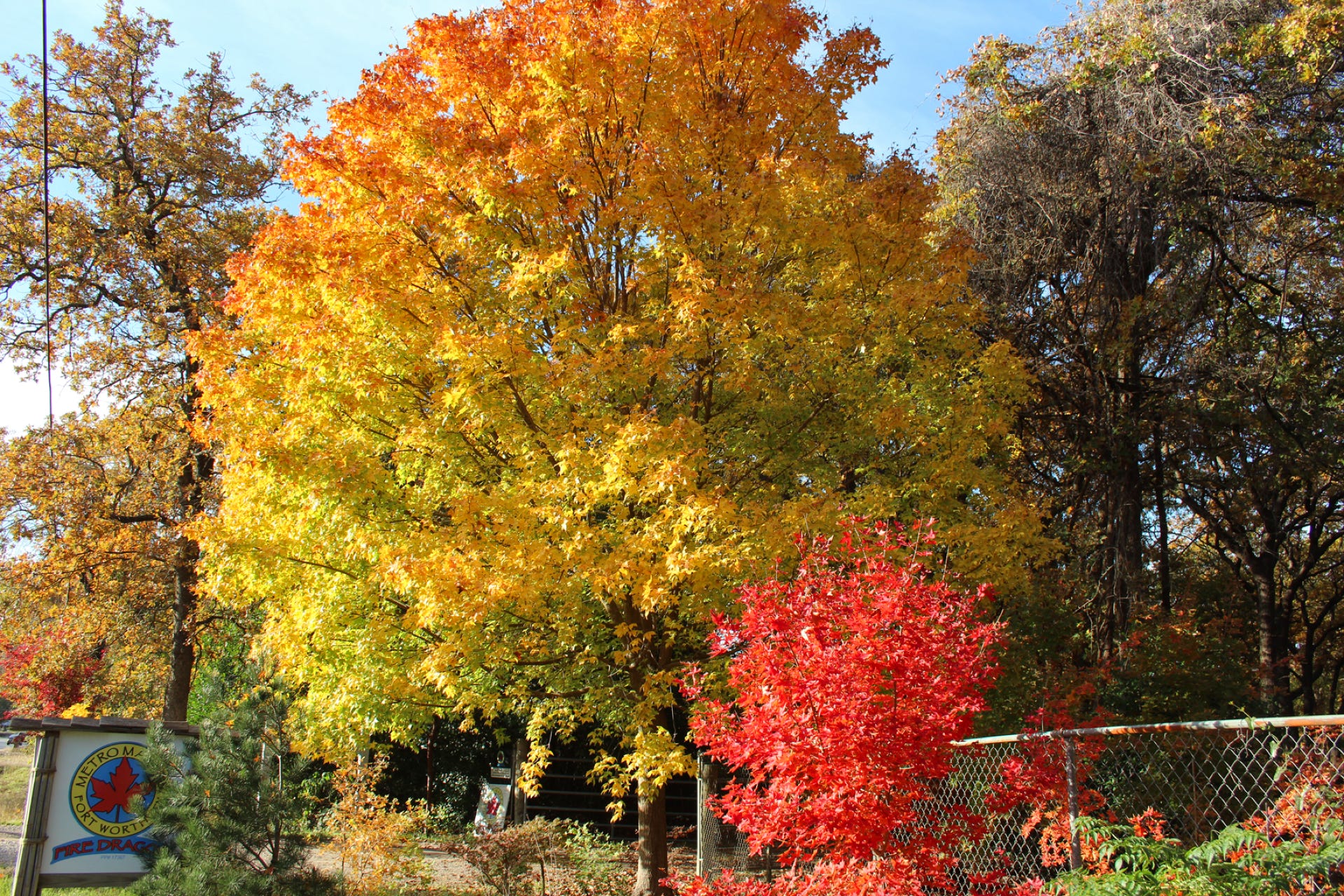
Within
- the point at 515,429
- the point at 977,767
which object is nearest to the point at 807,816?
the point at 977,767

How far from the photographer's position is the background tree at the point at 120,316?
48.4ft

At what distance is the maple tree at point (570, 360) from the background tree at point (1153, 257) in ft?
16.2

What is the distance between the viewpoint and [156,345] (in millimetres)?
15930

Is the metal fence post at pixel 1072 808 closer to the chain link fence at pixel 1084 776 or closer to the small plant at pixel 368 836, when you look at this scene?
the chain link fence at pixel 1084 776

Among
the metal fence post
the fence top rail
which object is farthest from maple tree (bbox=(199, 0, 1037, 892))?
the metal fence post

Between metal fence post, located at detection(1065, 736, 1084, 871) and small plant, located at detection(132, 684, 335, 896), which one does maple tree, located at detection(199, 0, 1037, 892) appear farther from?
metal fence post, located at detection(1065, 736, 1084, 871)

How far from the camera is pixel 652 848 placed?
8.61 metres

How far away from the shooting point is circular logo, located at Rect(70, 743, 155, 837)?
7535 mm

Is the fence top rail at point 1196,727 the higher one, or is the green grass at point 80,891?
the fence top rail at point 1196,727

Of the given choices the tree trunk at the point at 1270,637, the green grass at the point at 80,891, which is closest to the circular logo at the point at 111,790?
the green grass at the point at 80,891

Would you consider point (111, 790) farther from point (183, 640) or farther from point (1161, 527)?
point (1161, 527)

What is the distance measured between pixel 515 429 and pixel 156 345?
39.2 feet

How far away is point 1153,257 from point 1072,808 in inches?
446

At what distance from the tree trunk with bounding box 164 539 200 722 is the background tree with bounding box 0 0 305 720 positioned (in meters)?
0.03
